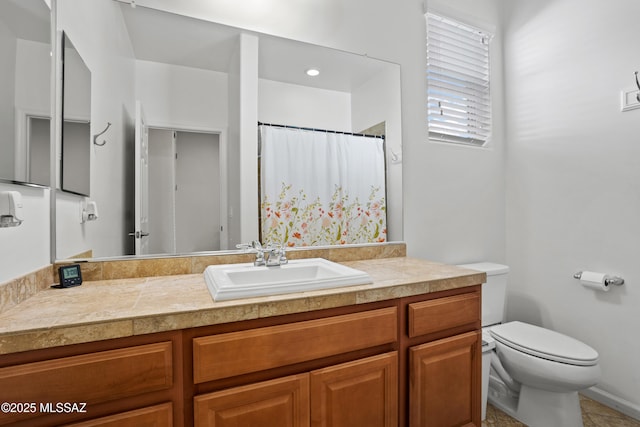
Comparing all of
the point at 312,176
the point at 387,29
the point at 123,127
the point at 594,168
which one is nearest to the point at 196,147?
the point at 123,127

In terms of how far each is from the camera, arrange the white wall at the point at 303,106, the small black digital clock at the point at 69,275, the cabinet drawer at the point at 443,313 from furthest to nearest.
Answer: the white wall at the point at 303,106 → the cabinet drawer at the point at 443,313 → the small black digital clock at the point at 69,275

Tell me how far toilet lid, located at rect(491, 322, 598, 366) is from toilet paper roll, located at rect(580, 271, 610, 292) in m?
0.38

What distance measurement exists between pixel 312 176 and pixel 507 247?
171cm

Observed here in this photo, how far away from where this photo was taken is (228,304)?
3.03 ft

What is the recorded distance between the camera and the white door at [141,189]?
1.37 metres

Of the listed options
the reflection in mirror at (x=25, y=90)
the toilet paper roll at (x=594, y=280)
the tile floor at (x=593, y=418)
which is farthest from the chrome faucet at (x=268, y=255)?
the toilet paper roll at (x=594, y=280)

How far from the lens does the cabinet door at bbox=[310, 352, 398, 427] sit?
3.44ft

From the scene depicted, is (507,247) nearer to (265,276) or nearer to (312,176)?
(312,176)

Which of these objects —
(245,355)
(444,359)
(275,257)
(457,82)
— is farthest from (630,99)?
(245,355)

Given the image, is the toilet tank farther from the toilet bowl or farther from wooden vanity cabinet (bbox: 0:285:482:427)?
wooden vanity cabinet (bbox: 0:285:482:427)

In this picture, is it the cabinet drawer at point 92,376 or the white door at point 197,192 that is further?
the white door at point 197,192

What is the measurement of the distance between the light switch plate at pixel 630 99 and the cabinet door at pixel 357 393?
6.19 ft

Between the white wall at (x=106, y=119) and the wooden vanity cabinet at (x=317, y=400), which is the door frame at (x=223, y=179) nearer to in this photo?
the white wall at (x=106, y=119)

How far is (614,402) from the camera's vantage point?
1.80m
